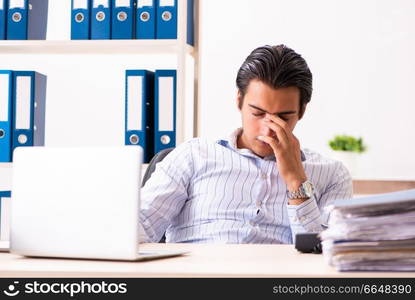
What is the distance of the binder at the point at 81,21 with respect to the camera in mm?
2875

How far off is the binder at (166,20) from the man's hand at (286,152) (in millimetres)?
852

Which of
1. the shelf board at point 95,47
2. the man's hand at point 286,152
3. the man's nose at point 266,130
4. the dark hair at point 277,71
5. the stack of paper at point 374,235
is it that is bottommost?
the stack of paper at point 374,235

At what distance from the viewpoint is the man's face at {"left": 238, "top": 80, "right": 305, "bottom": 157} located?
2.08 meters

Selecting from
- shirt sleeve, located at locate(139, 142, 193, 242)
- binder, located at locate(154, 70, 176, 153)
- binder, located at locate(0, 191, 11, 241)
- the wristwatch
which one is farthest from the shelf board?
the wristwatch

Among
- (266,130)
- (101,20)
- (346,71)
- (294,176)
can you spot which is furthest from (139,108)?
(346,71)

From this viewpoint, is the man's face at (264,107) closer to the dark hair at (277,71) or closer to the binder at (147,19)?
the dark hair at (277,71)

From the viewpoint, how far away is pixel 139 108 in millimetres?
2775

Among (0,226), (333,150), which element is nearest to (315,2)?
(333,150)

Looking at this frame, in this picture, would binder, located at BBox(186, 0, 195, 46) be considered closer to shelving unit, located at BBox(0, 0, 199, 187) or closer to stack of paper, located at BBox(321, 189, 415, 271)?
shelving unit, located at BBox(0, 0, 199, 187)

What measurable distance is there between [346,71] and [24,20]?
6.92 feet

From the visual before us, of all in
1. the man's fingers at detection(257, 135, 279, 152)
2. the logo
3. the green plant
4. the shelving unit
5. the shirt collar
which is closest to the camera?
the logo

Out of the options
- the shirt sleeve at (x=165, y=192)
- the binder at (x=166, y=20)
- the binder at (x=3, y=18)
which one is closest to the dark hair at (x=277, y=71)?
the shirt sleeve at (x=165, y=192)

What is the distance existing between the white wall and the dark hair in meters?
2.15

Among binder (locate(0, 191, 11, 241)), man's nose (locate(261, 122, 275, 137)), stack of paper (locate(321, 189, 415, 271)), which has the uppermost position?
man's nose (locate(261, 122, 275, 137))
